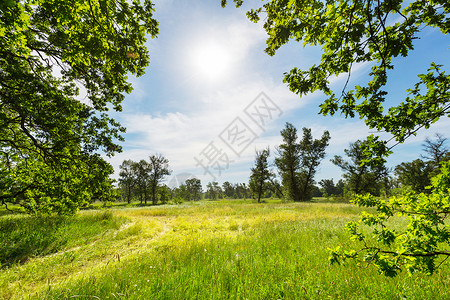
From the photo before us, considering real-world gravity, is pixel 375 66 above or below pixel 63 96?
below

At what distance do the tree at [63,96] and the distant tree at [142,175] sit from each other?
47791 millimetres

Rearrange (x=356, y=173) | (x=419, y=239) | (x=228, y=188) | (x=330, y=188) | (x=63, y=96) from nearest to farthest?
(x=419, y=239) < (x=63, y=96) < (x=356, y=173) < (x=330, y=188) < (x=228, y=188)

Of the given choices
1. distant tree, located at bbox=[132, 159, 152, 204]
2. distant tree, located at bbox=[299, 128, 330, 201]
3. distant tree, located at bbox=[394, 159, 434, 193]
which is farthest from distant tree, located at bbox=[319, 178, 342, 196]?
distant tree, located at bbox=[132, 159, 152, 204]

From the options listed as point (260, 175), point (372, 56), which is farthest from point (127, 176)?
point (372, 56)

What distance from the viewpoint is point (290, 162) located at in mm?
38344

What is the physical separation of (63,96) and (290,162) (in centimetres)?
3960

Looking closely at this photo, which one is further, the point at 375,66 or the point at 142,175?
the point at 142,175

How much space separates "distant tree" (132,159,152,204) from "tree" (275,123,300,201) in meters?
42.1

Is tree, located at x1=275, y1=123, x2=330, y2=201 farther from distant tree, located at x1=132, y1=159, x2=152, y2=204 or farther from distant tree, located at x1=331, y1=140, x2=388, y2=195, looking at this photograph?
distant tree, located at x1=132, y1=159, x2=152, y2=204

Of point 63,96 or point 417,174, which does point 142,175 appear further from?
point 417,174

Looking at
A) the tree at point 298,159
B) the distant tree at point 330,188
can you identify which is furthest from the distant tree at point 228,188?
the tree at point 298,159

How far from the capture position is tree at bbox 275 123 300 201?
125 ft

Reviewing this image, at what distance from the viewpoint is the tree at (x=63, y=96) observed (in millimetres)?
4352

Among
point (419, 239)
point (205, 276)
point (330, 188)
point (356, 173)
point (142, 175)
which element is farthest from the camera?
point (330, 188)
